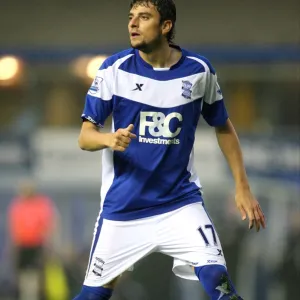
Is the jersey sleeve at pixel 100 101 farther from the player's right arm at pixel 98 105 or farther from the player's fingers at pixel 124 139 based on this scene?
the player's fingers at pixel 124 139

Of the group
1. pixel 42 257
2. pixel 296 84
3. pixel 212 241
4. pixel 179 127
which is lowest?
pixel 42 257

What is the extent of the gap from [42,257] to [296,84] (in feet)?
13.0

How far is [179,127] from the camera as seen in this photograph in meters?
4.90

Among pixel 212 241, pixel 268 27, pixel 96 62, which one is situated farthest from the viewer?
pixel 268 27

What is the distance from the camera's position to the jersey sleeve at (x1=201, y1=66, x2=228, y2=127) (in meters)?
5.02

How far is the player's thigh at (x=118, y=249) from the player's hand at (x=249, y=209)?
1.43 feet

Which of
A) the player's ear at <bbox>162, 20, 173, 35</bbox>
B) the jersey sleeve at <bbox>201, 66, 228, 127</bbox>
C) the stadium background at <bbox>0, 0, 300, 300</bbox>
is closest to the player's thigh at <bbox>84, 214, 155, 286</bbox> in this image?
the jersey sleeve at <bbox>201, 66, 228, 127</bbox>

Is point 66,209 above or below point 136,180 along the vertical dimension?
below

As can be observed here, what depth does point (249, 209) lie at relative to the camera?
490cm

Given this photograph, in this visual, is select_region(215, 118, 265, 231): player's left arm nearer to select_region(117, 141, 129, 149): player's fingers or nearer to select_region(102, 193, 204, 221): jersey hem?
select_region(102, 193, 204, 221): jersey hem

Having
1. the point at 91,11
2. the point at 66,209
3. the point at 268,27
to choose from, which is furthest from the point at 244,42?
the point at 66,209

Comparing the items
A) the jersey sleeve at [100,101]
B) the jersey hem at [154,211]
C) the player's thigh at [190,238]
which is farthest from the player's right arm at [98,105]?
the player's thigh at [190,238]

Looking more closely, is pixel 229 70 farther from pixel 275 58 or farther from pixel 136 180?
pixel 136 180

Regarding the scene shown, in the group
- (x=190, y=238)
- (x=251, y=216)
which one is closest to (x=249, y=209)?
(x=251, y=216)
